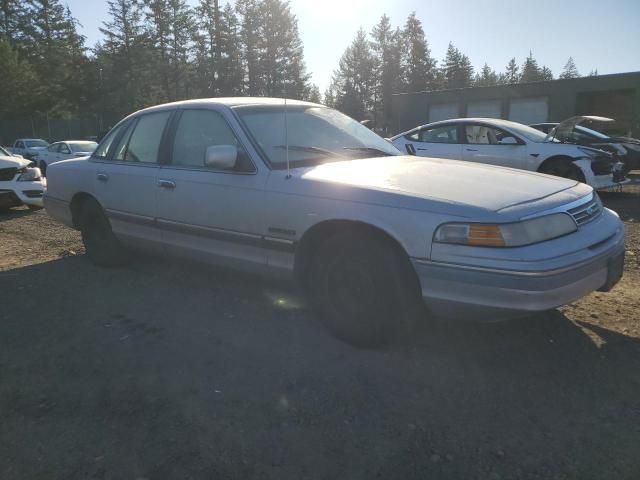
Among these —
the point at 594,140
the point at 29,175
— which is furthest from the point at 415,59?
the point at 29,175

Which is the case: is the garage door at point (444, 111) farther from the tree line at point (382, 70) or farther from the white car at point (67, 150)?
the tree line at point (382, 70)

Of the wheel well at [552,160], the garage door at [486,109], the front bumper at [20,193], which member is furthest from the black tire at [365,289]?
the garage door at [486,109]

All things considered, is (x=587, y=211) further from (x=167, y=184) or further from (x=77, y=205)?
(x=77, y=205)

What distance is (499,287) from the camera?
2.57 metres

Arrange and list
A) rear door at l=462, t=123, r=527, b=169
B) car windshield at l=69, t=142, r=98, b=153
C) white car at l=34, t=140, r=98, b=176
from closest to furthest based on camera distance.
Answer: rear door at l=462, t=123, r=527, b=169 → white car at l=34, t=140, r=98, b=176 → car windshield at l=69, t=142, r=98, b=153

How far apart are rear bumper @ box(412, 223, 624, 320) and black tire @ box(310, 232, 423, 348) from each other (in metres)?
0.13

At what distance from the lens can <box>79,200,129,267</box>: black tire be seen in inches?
197

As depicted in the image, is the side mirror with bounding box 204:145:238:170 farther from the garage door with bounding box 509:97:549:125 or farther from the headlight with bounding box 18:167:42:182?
the garage door with bounding box 509:97:549:125

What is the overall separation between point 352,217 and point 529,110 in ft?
81.4

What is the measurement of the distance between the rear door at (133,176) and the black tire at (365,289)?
6.12ft

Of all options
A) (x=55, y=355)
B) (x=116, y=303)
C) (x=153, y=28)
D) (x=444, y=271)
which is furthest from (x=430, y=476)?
(x=153, y=28)

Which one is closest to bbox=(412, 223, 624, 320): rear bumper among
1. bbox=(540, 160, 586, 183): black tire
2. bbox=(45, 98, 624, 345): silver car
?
bbox=(45, 98, 624, 345): silver car

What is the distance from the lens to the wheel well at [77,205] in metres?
5.17

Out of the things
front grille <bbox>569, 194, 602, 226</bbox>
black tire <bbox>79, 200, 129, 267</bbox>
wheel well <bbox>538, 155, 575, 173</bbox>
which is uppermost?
wheel well <bbox>538, 155, 575, 173</bbox>
